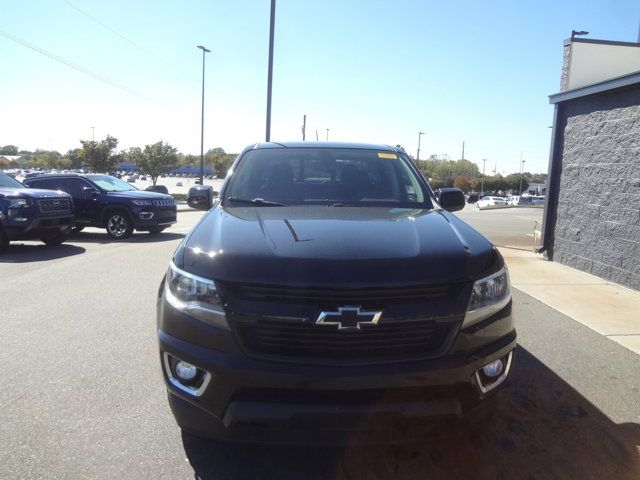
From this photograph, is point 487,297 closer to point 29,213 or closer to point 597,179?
point 597,179

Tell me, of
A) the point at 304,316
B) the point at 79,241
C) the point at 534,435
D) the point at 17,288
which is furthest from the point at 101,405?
the point at 79,241

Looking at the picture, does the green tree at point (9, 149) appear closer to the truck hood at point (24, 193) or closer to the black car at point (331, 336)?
the truck hood at point (24, 193)

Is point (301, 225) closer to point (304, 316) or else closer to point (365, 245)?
point (365, 245)

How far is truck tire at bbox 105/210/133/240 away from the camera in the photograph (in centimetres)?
1258

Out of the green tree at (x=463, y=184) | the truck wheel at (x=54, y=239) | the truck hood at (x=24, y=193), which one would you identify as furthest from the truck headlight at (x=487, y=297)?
the green tree at (x=463, y=184)

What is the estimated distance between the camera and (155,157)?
51844 mm

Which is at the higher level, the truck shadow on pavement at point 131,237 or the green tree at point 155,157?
the green tree at point 155,157

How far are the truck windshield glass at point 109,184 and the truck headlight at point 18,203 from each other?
309cm

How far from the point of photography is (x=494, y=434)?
3.14 metres

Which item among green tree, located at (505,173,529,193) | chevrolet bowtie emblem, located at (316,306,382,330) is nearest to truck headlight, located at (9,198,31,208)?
chevrolet bowtie emblem, located at (316,306,382,330)

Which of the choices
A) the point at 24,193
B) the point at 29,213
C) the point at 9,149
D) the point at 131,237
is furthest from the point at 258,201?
the point at 9,149

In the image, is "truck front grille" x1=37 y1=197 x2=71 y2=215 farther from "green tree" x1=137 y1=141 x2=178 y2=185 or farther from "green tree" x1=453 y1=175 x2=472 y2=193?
"green tree" x1=453 y1=175 x2=472 y2=193

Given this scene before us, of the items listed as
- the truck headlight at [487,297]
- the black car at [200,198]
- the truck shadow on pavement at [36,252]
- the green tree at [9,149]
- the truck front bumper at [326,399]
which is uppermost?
the green tree at [9,149]

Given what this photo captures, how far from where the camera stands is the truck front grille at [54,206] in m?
10.2
